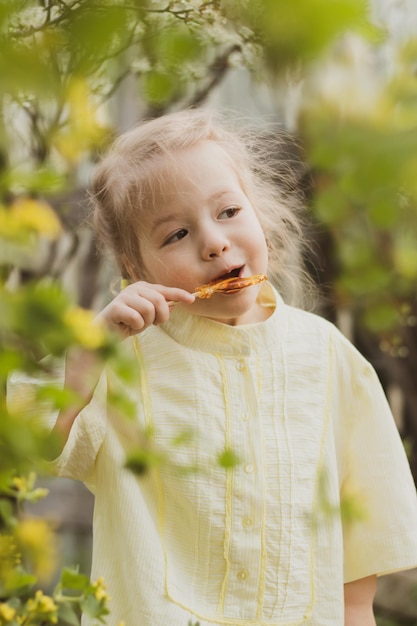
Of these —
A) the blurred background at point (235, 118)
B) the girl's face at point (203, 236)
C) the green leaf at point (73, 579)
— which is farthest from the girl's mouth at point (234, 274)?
the green leaf at point (73, 579)

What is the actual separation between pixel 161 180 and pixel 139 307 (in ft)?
0.82

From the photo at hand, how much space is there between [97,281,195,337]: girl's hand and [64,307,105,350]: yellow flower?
0.68 m

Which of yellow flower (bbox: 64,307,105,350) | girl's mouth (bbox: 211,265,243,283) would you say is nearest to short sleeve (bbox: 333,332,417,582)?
girl's mouth (bbox: 211,265,243,283)

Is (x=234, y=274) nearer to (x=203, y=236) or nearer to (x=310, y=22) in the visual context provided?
(x=203, y=236)

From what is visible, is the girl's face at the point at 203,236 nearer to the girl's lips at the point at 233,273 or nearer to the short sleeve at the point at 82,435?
the girl's lips at the point at 233,273

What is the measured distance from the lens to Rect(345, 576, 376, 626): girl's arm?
4.54 ft

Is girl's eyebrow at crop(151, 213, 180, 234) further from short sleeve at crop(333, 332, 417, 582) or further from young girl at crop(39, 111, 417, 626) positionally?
short sleeve at crop(333, 332, 417, 582)

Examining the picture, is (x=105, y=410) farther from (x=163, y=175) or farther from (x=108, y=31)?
(x=108, y=31)

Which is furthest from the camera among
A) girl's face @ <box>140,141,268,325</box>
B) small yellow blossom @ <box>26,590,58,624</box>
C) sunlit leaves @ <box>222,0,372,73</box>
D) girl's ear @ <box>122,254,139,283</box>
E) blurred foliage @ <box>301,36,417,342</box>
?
girl's ear @ <box>122,254,139,283</box>

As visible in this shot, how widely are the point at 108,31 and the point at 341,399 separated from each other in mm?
1078

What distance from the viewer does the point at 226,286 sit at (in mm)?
1218

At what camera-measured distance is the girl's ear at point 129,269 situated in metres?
1.37

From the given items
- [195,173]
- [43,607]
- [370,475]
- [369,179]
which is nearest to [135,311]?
[195,173]

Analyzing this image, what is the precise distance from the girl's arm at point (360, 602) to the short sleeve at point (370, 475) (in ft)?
0.07
